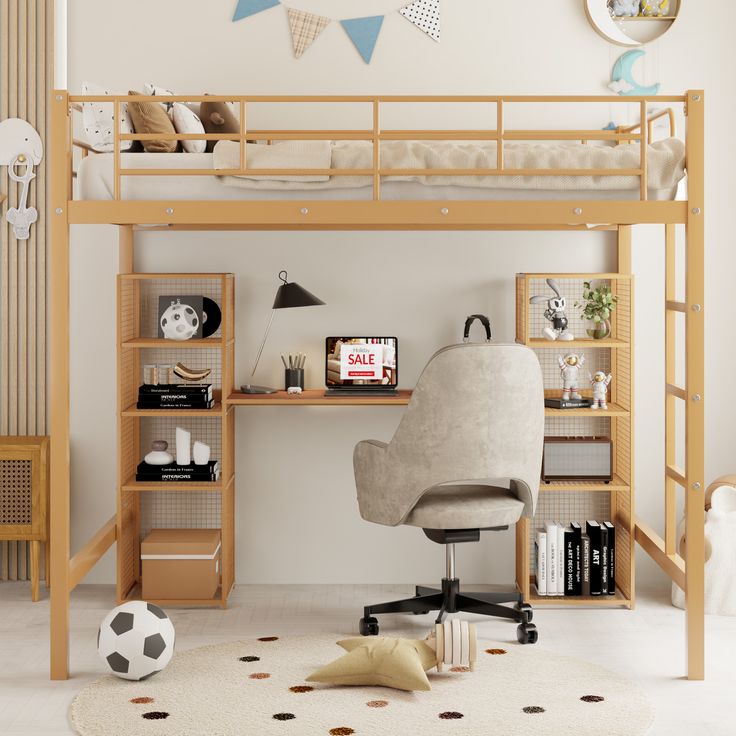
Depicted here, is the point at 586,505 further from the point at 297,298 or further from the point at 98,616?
the point at 98,616

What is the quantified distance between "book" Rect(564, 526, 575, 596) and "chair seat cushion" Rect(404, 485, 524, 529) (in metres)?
0.64

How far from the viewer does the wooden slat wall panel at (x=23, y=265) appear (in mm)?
4711

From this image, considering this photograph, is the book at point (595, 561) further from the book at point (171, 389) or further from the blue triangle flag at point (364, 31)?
the blue triangle flag at point (364, 31)

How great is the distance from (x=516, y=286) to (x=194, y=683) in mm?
2235

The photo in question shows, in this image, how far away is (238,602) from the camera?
15.0ft

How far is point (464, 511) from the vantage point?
3889 millimetres

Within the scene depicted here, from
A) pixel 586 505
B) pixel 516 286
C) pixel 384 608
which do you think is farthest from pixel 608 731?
pixel 516 286

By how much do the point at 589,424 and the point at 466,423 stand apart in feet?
4.16

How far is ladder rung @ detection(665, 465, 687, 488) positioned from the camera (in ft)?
12.6

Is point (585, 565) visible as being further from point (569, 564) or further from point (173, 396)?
point (173, 396)

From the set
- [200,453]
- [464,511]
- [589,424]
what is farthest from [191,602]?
[589,424]

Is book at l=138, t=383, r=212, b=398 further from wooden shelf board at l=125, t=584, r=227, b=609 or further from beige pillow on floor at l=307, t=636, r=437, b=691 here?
beige pillow on floor at l=307, t=636, r=437, b=691

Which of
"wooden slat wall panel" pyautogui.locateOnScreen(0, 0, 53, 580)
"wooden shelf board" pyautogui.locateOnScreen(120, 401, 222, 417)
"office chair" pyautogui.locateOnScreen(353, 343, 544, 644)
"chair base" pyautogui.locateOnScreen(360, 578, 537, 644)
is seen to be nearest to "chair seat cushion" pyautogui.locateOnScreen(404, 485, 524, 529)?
"office chair" pyautogui.locateOnScreen(353, 343, 544, 644)

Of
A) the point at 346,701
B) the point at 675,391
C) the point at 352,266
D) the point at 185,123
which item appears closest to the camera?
the point at 346,701
